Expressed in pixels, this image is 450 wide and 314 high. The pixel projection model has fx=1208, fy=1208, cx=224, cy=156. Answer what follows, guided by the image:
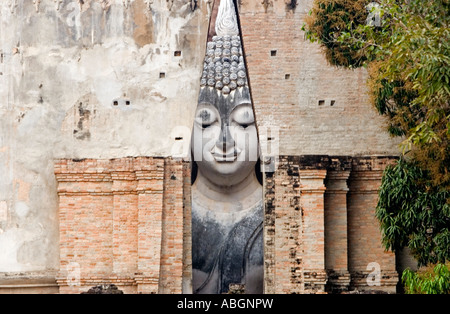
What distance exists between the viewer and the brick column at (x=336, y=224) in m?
14.9

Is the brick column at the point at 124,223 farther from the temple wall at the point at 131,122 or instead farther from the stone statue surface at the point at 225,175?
the stone statue surface at the point at 225,175

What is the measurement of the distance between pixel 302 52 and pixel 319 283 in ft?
9.65

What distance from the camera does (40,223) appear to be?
49.3ft

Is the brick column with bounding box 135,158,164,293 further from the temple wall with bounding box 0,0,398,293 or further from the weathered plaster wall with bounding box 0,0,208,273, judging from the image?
the weathered plaster wall with bounding box 0,0,208,273

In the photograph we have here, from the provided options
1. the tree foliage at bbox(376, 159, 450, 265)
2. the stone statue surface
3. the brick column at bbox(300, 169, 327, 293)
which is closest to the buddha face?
the stone statue surface

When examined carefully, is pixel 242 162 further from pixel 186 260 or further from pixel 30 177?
pixel 30 177

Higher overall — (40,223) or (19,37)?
(19,37)

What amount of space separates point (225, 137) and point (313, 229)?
1.58m

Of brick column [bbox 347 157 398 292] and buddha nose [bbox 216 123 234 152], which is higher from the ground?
buddha nose [bbox 216 123 234 152]

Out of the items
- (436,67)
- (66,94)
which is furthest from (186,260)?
(436,67)

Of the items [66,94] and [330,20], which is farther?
[66,94]

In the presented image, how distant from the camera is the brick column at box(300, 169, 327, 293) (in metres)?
14.6

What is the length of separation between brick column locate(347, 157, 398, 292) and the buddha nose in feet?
5.13
